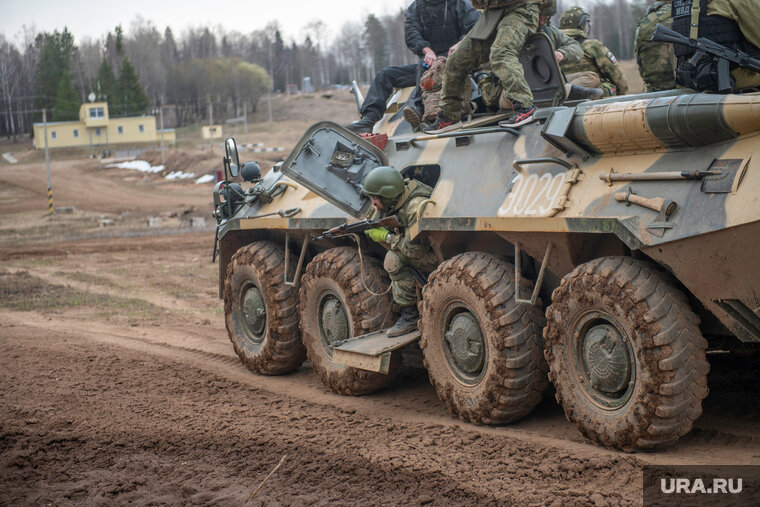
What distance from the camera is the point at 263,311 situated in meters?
9.12

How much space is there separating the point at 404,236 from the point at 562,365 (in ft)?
6.07

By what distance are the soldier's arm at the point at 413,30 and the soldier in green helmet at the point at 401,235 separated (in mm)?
2383

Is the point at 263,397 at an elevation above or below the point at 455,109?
below

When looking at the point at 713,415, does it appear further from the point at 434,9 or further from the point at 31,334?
the point at 31,334

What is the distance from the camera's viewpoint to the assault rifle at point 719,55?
17.5ft

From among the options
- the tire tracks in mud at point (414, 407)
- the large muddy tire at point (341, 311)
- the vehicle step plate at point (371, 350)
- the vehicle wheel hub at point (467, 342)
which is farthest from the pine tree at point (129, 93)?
the vehicle wheel hub at point (467, 342)

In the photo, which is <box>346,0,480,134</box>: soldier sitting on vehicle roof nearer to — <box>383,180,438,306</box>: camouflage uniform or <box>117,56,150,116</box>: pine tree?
<box>383,180,438,306</box>: camouflage uniform

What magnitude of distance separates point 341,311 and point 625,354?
316 centimetres

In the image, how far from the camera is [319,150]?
8055 millimetres

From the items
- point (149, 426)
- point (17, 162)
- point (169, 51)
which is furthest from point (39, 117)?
point (149, 426)

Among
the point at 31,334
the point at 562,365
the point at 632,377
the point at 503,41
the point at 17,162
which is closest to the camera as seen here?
the point at 632,377

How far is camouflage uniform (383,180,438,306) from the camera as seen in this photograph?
23.4 ft

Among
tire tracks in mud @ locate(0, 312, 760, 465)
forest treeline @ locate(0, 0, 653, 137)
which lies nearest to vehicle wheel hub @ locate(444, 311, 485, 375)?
tire tracks in mud @ locate(0, 312, 760, 465)

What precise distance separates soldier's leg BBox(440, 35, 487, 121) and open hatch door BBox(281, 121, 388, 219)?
0.67 meters
